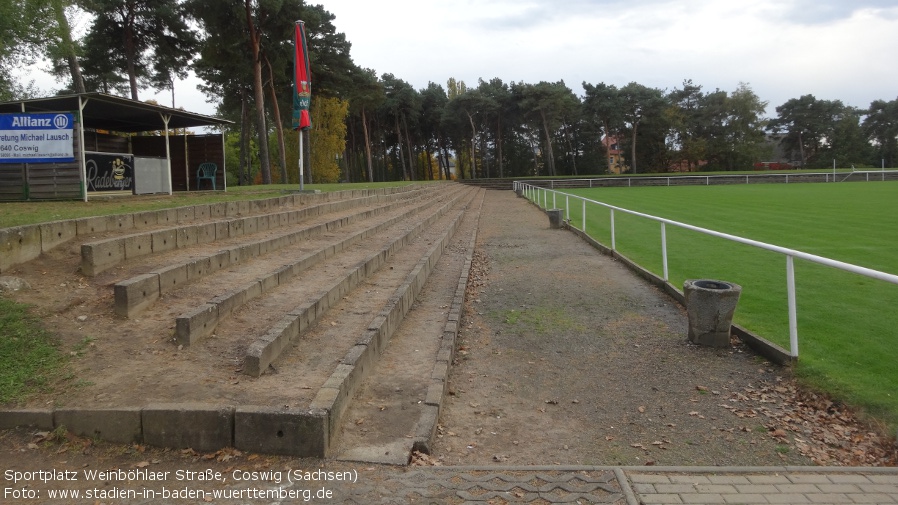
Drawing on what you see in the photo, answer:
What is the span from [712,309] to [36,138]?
11.1 metres

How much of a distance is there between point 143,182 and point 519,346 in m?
12.3

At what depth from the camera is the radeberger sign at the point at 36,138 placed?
1020 cm

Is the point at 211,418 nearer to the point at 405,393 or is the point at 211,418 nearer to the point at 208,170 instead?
the point at 405,393

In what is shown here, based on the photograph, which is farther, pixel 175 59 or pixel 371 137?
pixel 371 137

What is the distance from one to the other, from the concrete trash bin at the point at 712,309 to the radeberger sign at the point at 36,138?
34.5ft

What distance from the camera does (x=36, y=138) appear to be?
10453 millimetres

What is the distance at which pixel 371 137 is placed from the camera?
7569cm

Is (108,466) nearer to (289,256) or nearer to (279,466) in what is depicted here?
(279,466)

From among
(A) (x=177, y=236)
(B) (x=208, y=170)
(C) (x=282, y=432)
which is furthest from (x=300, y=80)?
(C) (x=282, y=432)

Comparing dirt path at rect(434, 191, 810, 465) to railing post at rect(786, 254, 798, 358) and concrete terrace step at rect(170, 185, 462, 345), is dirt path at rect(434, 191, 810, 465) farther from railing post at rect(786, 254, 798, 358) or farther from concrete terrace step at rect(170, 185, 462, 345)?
concrete terrace step at rect(170, 185, 462, 345)

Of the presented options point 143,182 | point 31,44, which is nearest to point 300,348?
point 143,182

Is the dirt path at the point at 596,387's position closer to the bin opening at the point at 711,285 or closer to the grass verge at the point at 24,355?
the bin opening at the point at 711,285

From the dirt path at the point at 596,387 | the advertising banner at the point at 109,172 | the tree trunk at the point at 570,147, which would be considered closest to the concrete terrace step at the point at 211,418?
the dirt path at the point at 596,387

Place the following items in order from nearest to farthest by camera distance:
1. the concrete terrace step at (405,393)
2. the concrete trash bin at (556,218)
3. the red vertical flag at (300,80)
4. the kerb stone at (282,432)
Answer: the kerb stone at (282,432) < the concrete terrace step at (405,393) < the red vertical flag at (300,80) < the concrete trash bin at (556,218)
